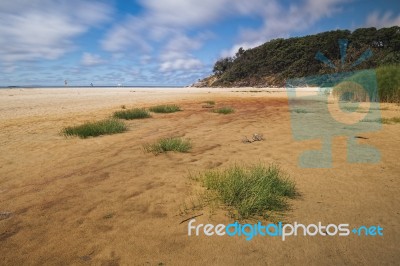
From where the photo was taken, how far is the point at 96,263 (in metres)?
2.21

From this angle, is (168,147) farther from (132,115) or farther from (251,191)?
(132,115)

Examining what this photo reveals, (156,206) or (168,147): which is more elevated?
(168,147)

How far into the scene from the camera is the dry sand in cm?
233

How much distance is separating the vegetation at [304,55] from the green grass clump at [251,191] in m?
33.4

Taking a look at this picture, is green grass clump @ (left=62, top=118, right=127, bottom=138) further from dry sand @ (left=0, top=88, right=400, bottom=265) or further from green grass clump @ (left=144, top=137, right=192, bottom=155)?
green grass clump @ (left=144, top=137, right=192, bottom=155)

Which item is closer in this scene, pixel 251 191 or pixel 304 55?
pixel 251 191

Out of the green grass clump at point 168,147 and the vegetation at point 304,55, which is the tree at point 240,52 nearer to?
the vegetation at point 304,55

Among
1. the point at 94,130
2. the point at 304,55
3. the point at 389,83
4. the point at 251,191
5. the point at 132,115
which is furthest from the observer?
the point at 304,55

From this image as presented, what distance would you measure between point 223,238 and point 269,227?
478 millimetres

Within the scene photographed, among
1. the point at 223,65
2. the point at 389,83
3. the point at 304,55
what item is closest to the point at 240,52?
the point at 223,65

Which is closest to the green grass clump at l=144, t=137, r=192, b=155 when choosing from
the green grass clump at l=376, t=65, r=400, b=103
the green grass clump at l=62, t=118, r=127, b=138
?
the green grass clump at l=62, t=118, r=127, b=138

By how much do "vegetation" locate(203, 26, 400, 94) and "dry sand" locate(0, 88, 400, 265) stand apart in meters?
32.2

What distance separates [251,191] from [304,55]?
5140 centimetres

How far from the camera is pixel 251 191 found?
10.1ft
